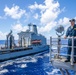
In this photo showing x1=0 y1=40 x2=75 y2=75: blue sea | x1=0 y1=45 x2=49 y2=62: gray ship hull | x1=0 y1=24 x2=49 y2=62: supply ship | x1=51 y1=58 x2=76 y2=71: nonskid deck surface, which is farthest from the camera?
x1=0 y1=24 x2=49 y2=62: supply ship

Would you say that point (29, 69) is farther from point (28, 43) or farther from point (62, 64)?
point (28, 43)

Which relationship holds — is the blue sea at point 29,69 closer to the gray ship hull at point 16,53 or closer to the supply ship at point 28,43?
the gray ship hull at point 16,53

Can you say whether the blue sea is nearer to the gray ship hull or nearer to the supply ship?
the gray ship hull

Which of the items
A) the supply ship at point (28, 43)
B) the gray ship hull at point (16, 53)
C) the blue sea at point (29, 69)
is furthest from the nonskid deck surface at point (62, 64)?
the supply ship at point (28, 43)

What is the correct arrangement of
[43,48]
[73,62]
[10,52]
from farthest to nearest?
[43,48]
[10,52]
[73,62]

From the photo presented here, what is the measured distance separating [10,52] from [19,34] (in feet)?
107

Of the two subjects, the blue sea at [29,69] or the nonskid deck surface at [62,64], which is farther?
the blue sea at [29,69]

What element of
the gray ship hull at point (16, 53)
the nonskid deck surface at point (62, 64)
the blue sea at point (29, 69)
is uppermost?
Answer: the nonskid deck surface at point (62, 64)

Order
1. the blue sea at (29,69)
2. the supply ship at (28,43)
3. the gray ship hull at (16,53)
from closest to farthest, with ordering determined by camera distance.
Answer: the blue sea at (29,69) < the gray ship hull at (16,53) < the supply ship at (28,43)

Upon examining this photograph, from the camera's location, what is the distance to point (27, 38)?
86.8 metres

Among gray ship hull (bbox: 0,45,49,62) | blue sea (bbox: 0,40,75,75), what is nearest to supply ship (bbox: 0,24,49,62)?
gray ship hull (bbox: 0,45,49,62)

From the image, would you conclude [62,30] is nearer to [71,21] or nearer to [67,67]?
[71,21]

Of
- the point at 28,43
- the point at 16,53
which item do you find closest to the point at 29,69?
the point at 16,53

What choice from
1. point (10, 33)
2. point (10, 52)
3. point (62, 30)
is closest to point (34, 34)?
point (10, 33)
